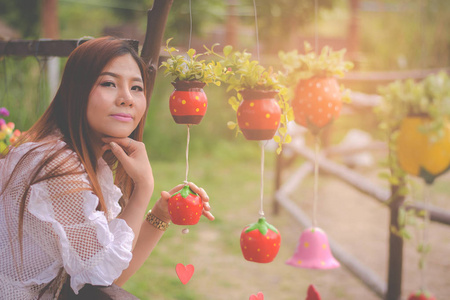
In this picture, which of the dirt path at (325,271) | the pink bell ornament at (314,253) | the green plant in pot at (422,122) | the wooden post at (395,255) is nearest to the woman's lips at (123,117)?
the green plant in pot at (422,122)

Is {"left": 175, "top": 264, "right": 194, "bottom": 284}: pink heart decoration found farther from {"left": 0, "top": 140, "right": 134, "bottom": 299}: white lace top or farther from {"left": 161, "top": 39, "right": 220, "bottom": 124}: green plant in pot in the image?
{"left": 161, "top": 39, "right": 220, "bottom": 124}: green plant in pot

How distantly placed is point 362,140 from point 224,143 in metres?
2.41

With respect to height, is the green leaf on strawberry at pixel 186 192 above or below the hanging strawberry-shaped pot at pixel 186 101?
below

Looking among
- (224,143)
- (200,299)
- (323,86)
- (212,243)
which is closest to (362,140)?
(224,143)

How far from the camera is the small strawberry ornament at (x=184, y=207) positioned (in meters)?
1.52

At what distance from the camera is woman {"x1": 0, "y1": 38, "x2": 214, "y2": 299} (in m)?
1.32

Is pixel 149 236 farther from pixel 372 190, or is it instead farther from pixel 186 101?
pixel 372 190

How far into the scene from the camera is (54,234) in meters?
1.38

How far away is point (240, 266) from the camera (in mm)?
4113

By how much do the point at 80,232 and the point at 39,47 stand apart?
1.24m

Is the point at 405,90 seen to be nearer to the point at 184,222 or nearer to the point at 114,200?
the point at 184,222

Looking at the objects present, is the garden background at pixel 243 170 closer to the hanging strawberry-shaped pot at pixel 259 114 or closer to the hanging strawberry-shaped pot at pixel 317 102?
the hanging strawberry-shaped pot at pixel 317 102

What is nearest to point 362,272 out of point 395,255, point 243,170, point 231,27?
point 395,255

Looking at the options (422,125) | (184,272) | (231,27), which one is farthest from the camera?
(231,27)
